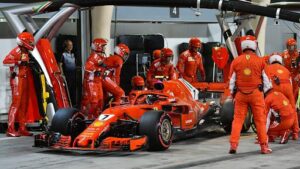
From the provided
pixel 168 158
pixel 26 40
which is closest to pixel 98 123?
pixel 168 158

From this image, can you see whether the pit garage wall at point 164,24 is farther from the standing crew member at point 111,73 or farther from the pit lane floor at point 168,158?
the pit lane floor at point 168,158

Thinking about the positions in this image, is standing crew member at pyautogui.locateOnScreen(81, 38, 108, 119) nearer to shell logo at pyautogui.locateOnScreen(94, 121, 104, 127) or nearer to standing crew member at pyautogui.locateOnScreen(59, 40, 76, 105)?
standing crew member at pyautogui.locateOnScreen(59, 40, 76, 105)

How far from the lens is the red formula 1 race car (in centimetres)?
1150

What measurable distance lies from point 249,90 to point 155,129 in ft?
5.33

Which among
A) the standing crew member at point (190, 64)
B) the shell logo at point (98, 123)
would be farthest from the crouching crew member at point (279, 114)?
the standing crew member at point (190, 64)

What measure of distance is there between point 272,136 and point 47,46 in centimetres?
475

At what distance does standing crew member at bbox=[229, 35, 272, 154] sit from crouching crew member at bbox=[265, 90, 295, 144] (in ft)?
4.99

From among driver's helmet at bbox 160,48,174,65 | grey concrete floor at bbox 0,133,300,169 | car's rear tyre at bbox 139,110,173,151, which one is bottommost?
grey concrete floor at bbox 0,133,300,169

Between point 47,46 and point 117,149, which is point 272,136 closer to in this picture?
point 117,149

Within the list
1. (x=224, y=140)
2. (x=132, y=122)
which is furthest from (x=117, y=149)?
(x=224, y=140)

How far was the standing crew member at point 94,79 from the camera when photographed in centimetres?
1572

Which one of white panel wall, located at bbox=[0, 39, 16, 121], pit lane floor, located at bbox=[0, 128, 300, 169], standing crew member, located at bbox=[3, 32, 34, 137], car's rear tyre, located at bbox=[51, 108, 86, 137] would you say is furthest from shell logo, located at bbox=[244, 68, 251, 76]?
white panel wall, located at bbox=[0, 39, 16, 121]

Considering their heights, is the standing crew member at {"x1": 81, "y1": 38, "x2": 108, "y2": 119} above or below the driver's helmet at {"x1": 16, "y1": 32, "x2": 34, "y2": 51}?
below

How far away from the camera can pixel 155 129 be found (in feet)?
38.3
